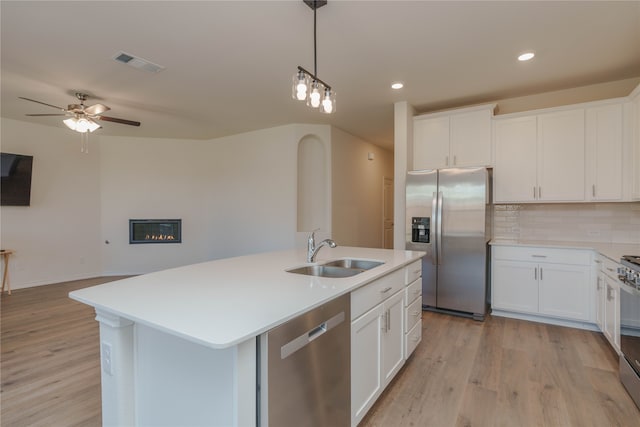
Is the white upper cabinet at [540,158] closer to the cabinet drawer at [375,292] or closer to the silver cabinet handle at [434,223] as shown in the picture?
the silver cabinet handle at [434,223]

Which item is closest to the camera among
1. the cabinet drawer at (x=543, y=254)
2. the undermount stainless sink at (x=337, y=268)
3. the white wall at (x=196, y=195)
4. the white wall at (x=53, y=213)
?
the undermount stainless sink at (x=337, y=268)

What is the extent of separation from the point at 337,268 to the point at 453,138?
8.61 ft

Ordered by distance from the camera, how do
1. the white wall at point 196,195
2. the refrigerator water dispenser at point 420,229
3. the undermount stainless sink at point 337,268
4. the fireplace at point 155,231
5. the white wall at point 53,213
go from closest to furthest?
the undermount stainless sink at point 337,268 → the refrigerator water dispenser at point 420,229 → the white wall at point 53,213 → the white wall at point 196,195 → the fireplace at point 155,231

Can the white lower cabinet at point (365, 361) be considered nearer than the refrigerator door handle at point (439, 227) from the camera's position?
Yes

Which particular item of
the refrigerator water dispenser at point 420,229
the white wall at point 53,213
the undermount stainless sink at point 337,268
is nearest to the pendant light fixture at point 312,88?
the undermount stainless sink at point 337,268

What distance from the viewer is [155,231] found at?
6273 millimetres

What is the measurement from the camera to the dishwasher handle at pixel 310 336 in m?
1.20

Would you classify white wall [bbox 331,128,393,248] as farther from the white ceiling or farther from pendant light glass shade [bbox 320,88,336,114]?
pendant light glass shade [bbox 320,88,336,114]

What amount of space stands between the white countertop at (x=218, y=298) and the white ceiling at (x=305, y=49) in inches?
71.2

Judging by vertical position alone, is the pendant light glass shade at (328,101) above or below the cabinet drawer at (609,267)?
above

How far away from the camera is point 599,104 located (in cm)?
327

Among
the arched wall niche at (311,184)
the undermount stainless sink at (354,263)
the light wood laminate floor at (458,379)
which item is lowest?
the light wood laminate floor at (458,379)

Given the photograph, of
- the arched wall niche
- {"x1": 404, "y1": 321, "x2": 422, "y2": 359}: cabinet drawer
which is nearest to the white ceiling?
the arched wall niche

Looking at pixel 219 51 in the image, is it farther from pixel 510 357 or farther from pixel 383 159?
pixel 383 159
